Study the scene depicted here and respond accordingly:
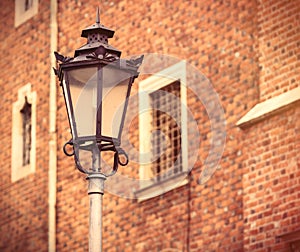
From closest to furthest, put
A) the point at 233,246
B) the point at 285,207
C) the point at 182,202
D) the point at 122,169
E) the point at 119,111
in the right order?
the point at 119,111
the point at 285,207
the point at 233,246
the point at 182,202
the point at 122,169

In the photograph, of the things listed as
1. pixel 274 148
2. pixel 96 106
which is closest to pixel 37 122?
pixel 274 148

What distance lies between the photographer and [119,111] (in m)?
9.74

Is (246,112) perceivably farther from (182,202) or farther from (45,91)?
(45,91)

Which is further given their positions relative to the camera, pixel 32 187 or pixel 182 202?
pixel 32 187

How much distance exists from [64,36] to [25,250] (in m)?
3.35

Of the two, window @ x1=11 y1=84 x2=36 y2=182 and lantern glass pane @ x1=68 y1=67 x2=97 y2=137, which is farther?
window @ x1=11 y1=84 x2=36 y2=182

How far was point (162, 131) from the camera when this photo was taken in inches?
719

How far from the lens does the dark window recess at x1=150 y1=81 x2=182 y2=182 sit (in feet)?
58.5

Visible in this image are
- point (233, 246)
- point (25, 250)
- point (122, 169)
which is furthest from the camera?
point (25, 250)

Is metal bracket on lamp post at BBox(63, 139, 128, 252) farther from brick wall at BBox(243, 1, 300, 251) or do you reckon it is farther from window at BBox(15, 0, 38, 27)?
window at BBox(15, 0, 38, 27)

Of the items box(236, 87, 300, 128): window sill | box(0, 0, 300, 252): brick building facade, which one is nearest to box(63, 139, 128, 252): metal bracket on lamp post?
box(0, 0, 300, 252): brick building facade

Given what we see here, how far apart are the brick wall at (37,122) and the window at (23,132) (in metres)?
0.13

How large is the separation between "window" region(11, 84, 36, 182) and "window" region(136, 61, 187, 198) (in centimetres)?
284

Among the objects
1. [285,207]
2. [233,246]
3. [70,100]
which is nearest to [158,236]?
[233,246]
